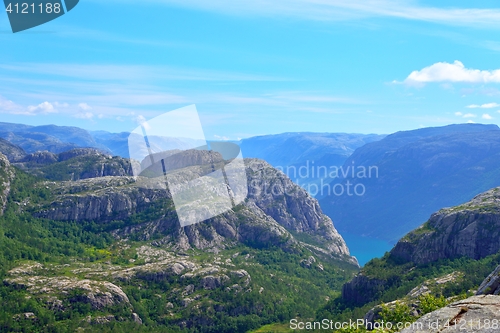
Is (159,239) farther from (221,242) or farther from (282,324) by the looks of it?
(282,324)

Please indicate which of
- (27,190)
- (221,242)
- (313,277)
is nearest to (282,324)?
(313,277)

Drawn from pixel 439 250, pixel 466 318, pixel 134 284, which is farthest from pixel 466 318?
pixel 134 284

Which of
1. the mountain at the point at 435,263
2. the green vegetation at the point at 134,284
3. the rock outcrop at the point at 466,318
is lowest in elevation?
the green vegetation at the point at 134,284

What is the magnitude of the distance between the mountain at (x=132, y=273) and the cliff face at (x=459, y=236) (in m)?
42.7

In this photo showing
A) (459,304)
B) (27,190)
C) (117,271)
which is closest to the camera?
(459,304)

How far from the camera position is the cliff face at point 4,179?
17362cm

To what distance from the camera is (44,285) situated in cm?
12275

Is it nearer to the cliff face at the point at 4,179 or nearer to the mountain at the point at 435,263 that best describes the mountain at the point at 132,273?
the cliff face at the point at 4,179

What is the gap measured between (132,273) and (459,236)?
104331 mm

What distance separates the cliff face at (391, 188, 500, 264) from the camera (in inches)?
4301

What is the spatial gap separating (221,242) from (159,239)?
29320mm

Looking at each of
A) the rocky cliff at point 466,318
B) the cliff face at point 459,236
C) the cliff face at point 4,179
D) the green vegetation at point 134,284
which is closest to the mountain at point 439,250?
the cliff face at point 459,236

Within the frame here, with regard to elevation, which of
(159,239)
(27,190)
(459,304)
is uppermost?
(459,304)

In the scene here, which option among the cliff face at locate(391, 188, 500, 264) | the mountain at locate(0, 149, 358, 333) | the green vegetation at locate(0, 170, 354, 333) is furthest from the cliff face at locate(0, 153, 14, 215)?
the cliff face at locate(391, 188, 500, 264)
